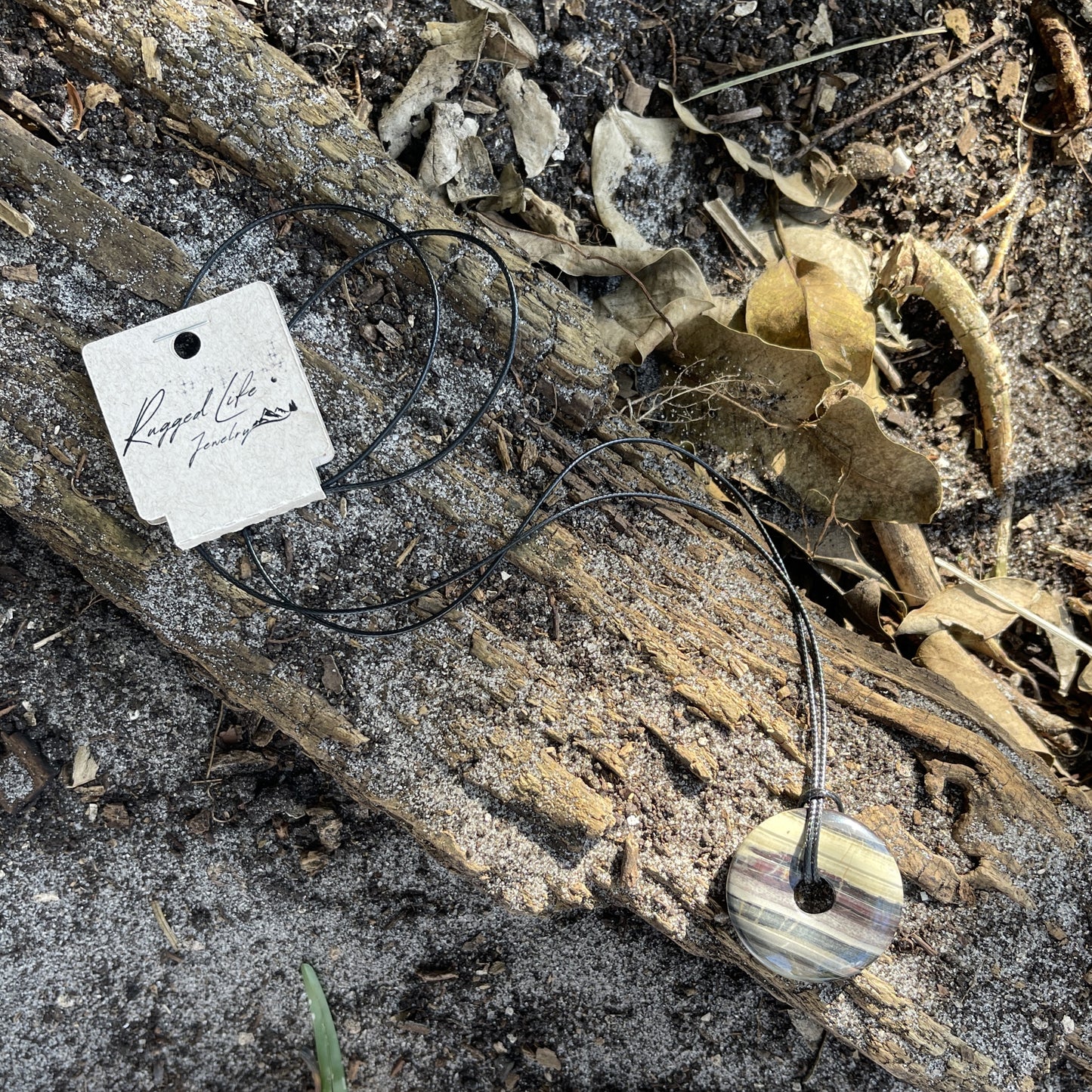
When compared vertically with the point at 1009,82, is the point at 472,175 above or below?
below

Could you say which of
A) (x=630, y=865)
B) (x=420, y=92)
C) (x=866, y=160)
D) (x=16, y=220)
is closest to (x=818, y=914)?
(x=630, y=865)

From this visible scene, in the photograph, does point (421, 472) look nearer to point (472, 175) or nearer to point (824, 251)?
point (472, 175)

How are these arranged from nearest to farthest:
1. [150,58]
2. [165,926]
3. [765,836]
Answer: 1. [150,58]
2. [765,836]
3. [165,926]

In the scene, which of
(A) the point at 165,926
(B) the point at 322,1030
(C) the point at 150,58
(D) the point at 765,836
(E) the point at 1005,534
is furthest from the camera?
(E) the point at 1005,534

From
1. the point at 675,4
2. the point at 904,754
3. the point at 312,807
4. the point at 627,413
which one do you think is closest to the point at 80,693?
the point at 312,807

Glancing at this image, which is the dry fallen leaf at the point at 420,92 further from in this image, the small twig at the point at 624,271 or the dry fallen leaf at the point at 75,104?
the dry fallen leaf at the point at 75,104

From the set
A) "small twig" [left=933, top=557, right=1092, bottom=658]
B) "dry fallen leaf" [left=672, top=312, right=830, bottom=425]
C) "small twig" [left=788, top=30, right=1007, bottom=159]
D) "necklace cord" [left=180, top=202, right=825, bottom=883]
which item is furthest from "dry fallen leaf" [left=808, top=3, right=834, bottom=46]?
"small twig" [left=933, top=557, right=1092, bottom=658]
